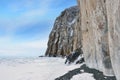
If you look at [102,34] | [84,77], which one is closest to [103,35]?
[102,34]

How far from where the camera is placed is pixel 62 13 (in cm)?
10144

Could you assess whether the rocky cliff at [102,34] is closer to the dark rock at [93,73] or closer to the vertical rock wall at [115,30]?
the vertical rock wall at [115,30]

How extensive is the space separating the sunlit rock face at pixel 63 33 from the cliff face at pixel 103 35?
59674 mm

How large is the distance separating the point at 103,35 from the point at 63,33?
2938 inches

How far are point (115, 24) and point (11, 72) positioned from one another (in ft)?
50.3

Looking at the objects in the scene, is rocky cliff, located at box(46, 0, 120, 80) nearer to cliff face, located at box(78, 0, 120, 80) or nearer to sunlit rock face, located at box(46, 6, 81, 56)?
cliff face, located at box(78, 0, 120, 80)

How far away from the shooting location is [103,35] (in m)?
18.0

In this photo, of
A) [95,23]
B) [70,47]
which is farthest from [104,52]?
[70,47]

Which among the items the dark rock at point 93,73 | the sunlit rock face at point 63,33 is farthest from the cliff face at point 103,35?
the sunlit rock face at point 63,33

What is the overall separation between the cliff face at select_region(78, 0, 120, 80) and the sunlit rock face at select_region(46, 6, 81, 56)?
196 feet

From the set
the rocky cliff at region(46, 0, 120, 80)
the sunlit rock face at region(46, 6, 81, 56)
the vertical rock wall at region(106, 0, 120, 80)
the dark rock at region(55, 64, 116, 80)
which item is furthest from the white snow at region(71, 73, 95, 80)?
the sunlit rock face at region(46, 6, 81, 56)

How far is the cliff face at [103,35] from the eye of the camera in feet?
47.6

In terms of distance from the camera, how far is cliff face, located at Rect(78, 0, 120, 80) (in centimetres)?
1452

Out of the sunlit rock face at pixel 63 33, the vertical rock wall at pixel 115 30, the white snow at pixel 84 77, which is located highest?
the sunlit rock face at pixel 63 33
